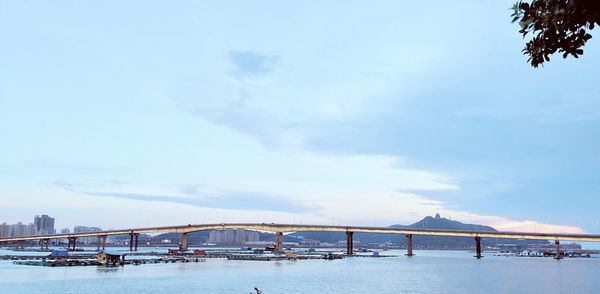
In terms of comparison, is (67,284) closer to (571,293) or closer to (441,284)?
(441,284)

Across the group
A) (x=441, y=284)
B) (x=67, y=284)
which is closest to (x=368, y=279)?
(x=441, y=284)

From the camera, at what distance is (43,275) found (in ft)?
326

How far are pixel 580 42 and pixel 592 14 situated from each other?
0.88 meters

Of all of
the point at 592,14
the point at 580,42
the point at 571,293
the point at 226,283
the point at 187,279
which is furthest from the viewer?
the point at 187,279

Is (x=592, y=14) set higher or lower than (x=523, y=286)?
higher

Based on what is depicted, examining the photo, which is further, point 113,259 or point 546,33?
point 113,259

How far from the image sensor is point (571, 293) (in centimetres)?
7988

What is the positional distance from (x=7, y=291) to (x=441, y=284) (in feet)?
229

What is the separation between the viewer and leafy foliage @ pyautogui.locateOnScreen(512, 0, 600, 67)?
8.64 metres

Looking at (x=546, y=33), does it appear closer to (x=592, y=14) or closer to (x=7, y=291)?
(x=592, y=14)

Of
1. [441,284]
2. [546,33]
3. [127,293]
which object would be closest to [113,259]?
[127,293]

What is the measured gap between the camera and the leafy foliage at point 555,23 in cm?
864

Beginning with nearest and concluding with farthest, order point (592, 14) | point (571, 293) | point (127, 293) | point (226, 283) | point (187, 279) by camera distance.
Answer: point (592, 14), point (127, 293), point (571, 293), point (226, 283), point (187, 279)

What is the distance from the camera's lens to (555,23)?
915 centimetres
